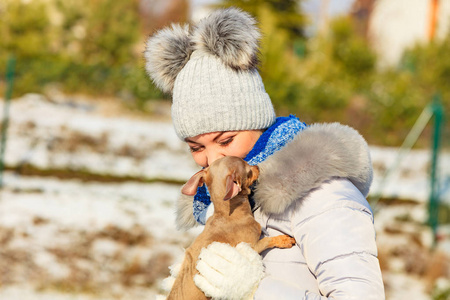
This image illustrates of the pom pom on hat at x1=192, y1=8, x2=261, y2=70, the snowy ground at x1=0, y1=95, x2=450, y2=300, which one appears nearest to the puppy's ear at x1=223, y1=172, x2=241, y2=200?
the pom pom on hat at x1=192, y1=8, x2=261, y2=70

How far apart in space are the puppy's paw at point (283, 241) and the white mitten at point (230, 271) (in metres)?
0.07

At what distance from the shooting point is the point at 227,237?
1.59m

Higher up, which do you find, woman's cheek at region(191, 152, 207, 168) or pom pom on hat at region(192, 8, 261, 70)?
pom pom on hat at region(192, 8, 261, 70)

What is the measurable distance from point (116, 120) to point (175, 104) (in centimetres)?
947

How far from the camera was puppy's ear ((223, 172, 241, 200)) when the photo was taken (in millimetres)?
1528

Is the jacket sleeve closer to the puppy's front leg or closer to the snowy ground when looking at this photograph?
the puppy's front leg

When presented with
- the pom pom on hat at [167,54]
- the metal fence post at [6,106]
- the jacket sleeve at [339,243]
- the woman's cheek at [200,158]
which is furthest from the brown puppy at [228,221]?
the metal fence post at [6,106]

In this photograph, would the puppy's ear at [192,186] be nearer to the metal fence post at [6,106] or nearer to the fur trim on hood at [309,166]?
the fur trim on hood at [309,166]

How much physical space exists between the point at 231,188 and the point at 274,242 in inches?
8.6

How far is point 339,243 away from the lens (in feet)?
4.59

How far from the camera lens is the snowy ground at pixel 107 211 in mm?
5117

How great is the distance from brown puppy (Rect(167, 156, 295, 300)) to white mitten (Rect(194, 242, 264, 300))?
46mm

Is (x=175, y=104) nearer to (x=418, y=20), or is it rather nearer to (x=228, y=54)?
(x=228, y=54)

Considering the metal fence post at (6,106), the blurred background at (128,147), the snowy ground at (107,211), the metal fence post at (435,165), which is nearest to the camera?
the snowy ground at (107,211)
